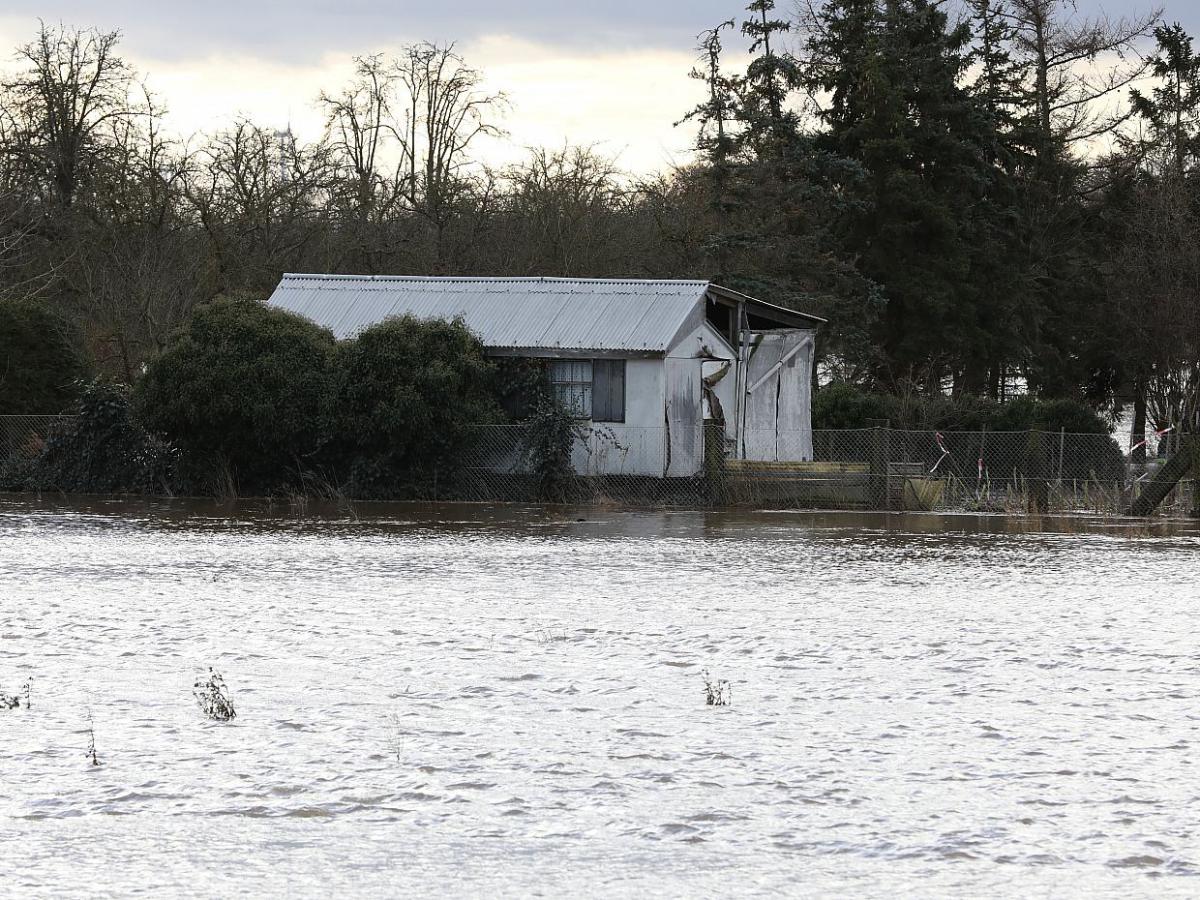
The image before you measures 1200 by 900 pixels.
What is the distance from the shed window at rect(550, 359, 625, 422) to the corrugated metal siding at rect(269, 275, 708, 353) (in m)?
0.46

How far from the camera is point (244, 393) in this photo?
31141mm

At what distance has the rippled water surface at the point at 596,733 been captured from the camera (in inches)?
255

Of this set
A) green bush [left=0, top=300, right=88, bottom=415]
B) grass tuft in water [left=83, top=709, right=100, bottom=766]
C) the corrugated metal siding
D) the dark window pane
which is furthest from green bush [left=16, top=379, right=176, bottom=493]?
grass tuft in water [left=83, top=709, right=100, bottom=766]

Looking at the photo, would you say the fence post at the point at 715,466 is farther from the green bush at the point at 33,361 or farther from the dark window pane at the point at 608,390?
the green bush at the point at 33,361

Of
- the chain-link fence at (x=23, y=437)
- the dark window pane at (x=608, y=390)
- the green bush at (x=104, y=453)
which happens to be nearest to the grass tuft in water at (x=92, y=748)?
the dark window pane at (x=608, y=390)

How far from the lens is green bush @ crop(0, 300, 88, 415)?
35.5m

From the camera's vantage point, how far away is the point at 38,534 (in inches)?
896

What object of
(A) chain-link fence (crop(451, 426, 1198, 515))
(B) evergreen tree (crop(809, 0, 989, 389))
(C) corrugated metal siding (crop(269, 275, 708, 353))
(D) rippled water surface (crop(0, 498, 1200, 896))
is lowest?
(D) rippled water surface (crop(0, 498, 1200, 896))

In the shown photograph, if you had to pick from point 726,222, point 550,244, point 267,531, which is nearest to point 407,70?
point 550,244

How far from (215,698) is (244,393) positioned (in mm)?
22269

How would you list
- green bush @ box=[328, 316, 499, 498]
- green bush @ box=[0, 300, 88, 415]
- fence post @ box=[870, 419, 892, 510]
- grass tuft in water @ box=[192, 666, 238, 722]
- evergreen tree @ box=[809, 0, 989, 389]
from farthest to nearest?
1. evergreen tree @ box=[809, 0, 989, 389]
2. green bush @ box=[0, 300, 88, 415]
3. green bush @ box=[328, 316, 499, 498]
4. fence post @ box=[870, 419, 892, 510]
5. grass tuft in water @ box=[192, 666, 238, 722]

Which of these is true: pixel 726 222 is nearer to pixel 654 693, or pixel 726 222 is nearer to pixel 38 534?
pixel 38 534

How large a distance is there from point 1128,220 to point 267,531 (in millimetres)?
42310

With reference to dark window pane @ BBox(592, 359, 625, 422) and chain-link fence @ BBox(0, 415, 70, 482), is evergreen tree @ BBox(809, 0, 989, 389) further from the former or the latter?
chain-link fence @ BBox(0, 415, 70, 482)
